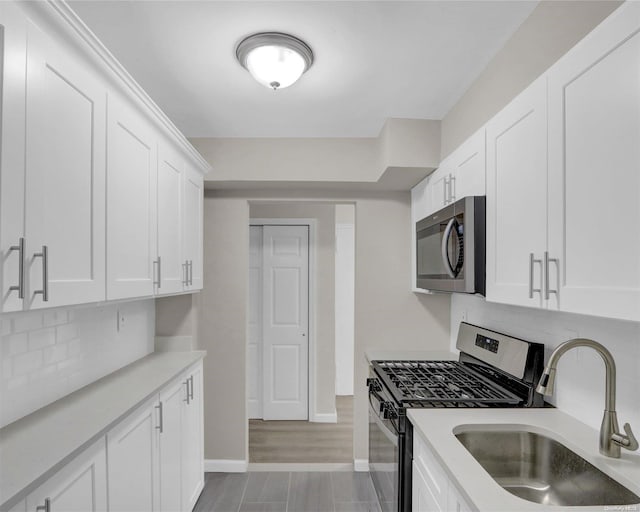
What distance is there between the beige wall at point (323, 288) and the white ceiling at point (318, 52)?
156cm

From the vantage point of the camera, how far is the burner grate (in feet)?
6.29

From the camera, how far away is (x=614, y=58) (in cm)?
110

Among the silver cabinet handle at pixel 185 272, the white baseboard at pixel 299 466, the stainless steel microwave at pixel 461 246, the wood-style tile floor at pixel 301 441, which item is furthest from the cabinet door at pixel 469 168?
the wood-style tile floor at pixel 301 441

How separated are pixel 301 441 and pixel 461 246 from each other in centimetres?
260

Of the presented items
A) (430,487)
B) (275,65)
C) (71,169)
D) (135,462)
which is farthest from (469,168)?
(135,462)

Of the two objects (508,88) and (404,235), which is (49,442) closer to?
(508,88)

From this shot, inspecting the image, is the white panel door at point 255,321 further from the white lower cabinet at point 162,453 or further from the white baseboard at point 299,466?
the white lower cabinet at point 162,453

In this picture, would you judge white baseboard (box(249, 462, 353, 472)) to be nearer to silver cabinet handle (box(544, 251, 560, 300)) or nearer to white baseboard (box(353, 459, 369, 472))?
white baseboard (box(353, 459, 369, 472))

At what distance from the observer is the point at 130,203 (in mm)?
1836

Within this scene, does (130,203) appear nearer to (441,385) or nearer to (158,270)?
(158,270)

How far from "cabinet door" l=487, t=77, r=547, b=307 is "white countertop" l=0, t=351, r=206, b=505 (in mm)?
1536

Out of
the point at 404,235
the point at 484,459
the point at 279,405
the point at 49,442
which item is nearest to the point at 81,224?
the point at 49,442

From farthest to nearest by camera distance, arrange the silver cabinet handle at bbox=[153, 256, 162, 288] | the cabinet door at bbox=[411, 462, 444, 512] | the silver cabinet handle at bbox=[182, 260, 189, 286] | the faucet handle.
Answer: the silver cabinet handle at bbox=[182, 260, 189, 286]
the silver cabinet handle at bbox=[153, 256, 162, 288]
the cabinet door at bbox=[411, 462, 444, 512]
the faucet handle

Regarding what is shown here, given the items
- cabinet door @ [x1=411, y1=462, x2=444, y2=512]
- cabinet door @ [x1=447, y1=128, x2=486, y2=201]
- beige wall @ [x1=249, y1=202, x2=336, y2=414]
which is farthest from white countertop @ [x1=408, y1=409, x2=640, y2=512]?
beige wall @ [x1=249, y1=202, x2=336, y2=414]
